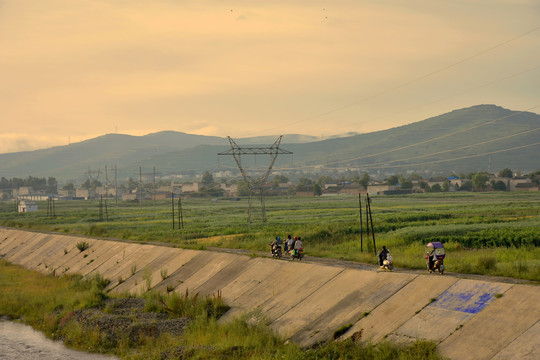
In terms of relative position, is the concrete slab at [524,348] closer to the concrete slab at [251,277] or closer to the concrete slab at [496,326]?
the concrete slab at [496,326]

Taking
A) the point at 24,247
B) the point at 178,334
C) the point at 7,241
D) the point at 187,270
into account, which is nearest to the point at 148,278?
the point at 187,270

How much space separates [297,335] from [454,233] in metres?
35.5

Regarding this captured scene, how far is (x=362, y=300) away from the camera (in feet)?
87.7

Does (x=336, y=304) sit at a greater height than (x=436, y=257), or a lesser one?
lesser

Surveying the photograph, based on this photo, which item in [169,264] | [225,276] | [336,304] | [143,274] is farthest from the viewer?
[169,264]

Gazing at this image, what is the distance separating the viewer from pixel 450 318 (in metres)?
22.4

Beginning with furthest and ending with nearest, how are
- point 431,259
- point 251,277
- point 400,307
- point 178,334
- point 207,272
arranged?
point 207,272 → point 251,277 → point 178,334 → point 431,259 → point 400,307

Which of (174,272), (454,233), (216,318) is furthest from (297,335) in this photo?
(454,233)

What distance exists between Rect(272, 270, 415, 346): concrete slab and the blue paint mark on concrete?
8.52 ft

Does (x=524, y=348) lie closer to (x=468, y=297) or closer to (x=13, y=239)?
(x=468, y=297)

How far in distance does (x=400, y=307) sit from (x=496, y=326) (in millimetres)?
4414

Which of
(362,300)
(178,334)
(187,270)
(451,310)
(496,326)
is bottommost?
(178,334)

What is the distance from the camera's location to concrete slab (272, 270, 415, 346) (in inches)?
1001

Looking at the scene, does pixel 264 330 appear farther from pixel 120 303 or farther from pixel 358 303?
pixel 120 303
